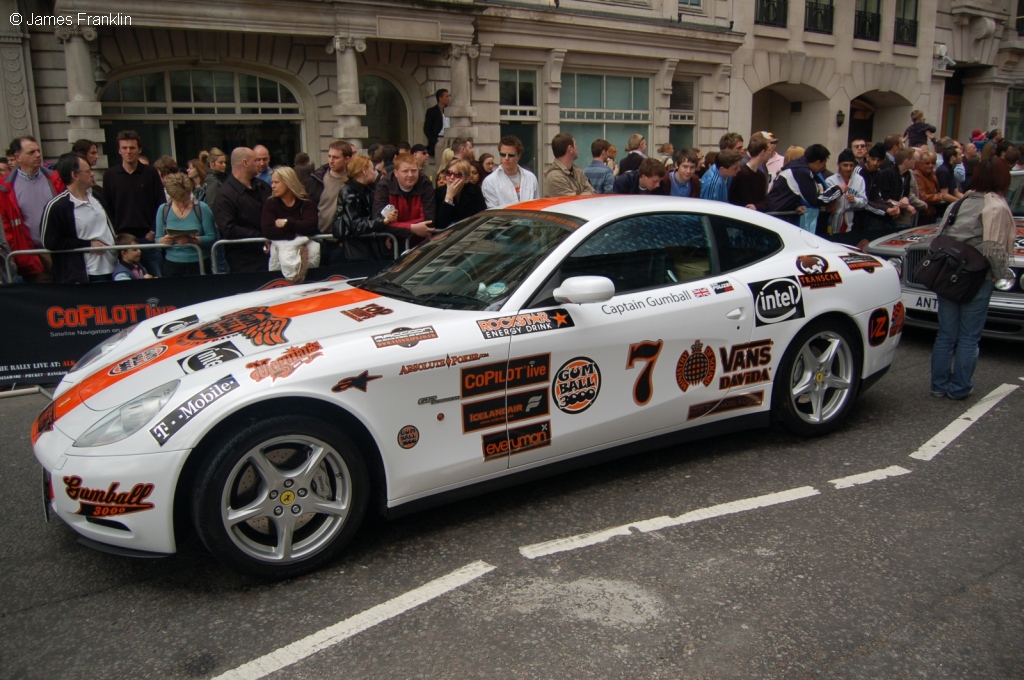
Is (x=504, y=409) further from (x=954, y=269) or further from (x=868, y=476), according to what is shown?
(x=954, y=269)

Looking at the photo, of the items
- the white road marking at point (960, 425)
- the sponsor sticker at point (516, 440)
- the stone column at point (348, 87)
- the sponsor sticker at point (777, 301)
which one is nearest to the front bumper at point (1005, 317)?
the white road marking at point (960, 425)

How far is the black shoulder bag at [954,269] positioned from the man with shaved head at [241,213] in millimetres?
5537

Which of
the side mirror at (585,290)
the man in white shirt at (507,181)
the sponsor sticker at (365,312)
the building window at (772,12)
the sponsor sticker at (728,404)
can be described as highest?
the building window at (772,12)

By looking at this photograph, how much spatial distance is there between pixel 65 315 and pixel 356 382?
4.31 metres

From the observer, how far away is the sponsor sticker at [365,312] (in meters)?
3.94

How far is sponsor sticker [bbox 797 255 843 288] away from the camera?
493 cm

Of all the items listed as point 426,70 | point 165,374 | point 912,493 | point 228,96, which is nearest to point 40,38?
point 228,96

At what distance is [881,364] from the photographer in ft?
17.6

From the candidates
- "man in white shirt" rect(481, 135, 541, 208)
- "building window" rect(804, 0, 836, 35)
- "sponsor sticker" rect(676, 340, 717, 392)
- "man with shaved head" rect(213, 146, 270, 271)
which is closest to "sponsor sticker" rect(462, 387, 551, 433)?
"sponsor sticker" rect(676, 340, 717, 392)

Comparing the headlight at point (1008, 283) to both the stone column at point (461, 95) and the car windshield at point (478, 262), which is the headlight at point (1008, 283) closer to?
the car windshield at point (478, 262)

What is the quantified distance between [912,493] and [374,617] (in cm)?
291

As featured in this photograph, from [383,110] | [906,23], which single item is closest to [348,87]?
[383,110]

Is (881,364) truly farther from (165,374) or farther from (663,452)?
(165,374)

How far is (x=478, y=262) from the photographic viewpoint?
4.37 meters
